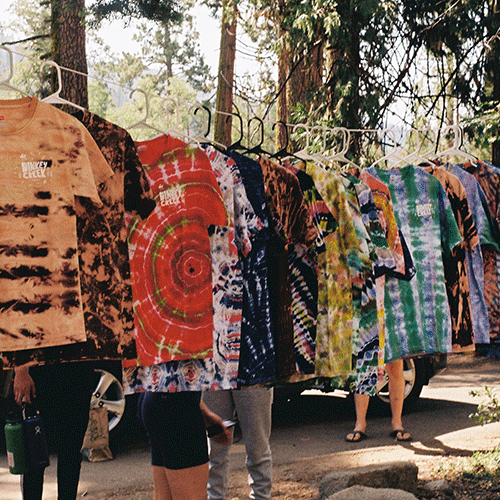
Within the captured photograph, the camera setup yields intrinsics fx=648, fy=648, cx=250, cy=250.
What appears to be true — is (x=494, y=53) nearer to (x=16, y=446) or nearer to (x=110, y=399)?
(x=110, y=399)

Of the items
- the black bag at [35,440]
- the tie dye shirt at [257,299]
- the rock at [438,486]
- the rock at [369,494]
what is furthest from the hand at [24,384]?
the rock at [438,486]

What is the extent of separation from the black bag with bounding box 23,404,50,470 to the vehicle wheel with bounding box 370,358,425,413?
471cm

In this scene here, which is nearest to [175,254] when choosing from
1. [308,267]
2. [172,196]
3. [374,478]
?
[172,196]

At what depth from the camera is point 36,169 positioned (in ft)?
8.71

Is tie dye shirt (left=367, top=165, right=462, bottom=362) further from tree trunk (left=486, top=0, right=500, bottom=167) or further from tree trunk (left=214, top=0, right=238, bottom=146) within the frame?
tree trunk (left=214, top=0, right=238, bottom=146)

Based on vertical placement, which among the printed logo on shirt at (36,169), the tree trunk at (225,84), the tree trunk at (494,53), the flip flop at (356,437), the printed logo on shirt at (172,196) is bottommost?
the flip flop at (356,437)

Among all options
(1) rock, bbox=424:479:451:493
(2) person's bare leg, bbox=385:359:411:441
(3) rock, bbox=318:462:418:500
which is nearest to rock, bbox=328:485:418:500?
(3) rock, bbox=318:462:418:500

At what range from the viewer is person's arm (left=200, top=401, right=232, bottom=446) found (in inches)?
135

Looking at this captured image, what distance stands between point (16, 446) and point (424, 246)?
9.03 ft

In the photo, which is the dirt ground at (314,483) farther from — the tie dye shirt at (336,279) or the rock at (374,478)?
the tie dye shirt at (336,279)

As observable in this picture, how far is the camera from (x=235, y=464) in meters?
5.52

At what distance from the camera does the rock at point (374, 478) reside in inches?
161

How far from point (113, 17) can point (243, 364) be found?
232 inches

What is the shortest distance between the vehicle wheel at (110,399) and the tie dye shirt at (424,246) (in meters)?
2.77
